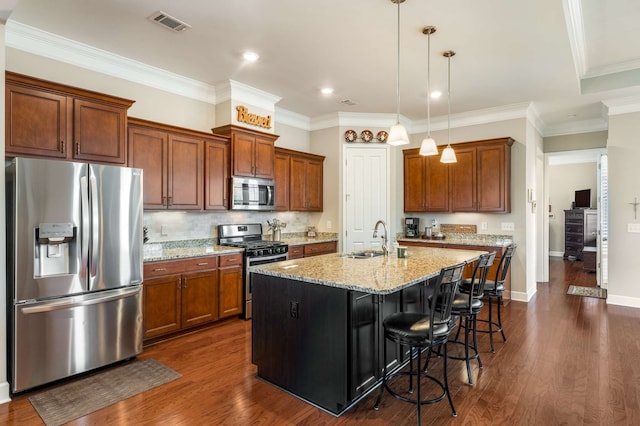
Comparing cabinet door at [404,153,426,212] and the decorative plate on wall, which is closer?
the decorative plate on wall

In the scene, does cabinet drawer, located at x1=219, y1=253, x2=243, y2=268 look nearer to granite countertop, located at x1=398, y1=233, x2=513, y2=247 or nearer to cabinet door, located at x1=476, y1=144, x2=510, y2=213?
granite countertop, located at x1=398, y1=233, x2=513, y2=247

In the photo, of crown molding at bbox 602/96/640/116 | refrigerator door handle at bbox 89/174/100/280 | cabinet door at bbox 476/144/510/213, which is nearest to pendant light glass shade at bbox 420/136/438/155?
cabinet door at bbox 476/144/510/213

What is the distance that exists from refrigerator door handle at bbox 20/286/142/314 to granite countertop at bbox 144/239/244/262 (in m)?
0.40

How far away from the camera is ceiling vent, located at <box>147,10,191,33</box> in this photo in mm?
3061

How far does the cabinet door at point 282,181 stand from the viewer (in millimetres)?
5514

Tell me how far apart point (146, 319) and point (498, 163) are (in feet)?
16.9

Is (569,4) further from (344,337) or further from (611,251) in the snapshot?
(611,251)

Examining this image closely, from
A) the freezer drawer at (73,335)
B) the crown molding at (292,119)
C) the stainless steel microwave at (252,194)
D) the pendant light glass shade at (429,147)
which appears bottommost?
the freezer drawer at (73,335)

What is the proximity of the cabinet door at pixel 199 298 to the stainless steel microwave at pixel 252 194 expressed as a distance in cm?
107

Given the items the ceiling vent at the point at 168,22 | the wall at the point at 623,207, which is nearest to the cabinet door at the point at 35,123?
the ceiling vent at the point at 168,22

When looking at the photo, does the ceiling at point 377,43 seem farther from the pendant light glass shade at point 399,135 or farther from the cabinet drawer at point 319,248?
the cabinet drawer at point 319,248

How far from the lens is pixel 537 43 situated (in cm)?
351

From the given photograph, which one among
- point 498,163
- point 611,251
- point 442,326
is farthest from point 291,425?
point 611,251

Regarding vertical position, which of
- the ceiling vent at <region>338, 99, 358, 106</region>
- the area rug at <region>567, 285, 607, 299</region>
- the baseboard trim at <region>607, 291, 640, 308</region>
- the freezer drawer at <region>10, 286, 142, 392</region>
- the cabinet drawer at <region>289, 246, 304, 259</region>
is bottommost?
the area rug at <region>567, 285, 607, 299</region>
